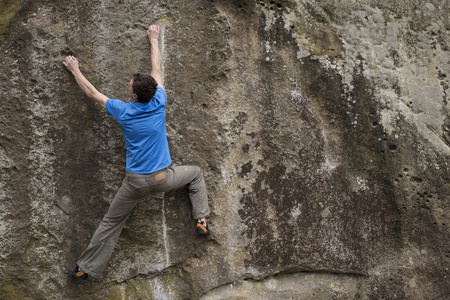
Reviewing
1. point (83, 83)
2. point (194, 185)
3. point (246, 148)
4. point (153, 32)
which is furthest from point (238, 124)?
point (83, 83)

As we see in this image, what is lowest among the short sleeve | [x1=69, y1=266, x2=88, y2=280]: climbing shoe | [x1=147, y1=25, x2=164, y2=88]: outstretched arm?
[x1=69, y1=266, x2=88, y2=280]: climbing shoe

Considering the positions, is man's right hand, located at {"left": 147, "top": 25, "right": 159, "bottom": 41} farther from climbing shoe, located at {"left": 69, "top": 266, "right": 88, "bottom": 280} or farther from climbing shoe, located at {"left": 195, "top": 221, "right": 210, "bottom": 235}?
climbing shoe, located at {"left": 69, "top": 266, "right": 88, "bottom": 280}

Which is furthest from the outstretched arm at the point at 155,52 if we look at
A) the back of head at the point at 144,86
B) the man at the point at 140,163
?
the back of head at the point at 144,86

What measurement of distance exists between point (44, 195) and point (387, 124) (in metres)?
3.34

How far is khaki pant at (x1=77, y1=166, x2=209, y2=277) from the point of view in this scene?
3.69 m

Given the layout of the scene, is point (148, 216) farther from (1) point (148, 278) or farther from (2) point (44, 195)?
(2) point (44, 195)

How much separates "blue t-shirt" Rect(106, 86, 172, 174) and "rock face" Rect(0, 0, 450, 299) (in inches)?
13.3

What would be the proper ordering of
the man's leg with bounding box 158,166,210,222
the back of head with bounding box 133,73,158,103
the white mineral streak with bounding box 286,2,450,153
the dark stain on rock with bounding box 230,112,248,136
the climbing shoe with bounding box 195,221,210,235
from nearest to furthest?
the back of head with bounding box 133,73,158,103, the man's leg with bounding box 158,166,210,222, the climbing shoe with bounding box 195,221,210,235, the dark stain on rock with bounding box 230,112,248,136, the white mineral streak with bounding box 286,2,450,153

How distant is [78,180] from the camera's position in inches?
157

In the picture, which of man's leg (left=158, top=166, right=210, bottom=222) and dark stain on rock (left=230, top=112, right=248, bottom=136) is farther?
dark stain on rock (left=230, top=112, right=248, bottom=136)

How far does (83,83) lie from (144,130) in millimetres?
688

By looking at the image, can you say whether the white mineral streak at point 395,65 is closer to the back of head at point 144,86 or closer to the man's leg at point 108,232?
the back of head at point 144,86

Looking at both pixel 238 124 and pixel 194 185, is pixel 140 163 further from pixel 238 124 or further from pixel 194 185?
pixel 238 124

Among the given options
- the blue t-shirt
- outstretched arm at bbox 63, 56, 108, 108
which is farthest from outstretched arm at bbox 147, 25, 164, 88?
outstretched arm at bbox 63, 56, 108, 108
